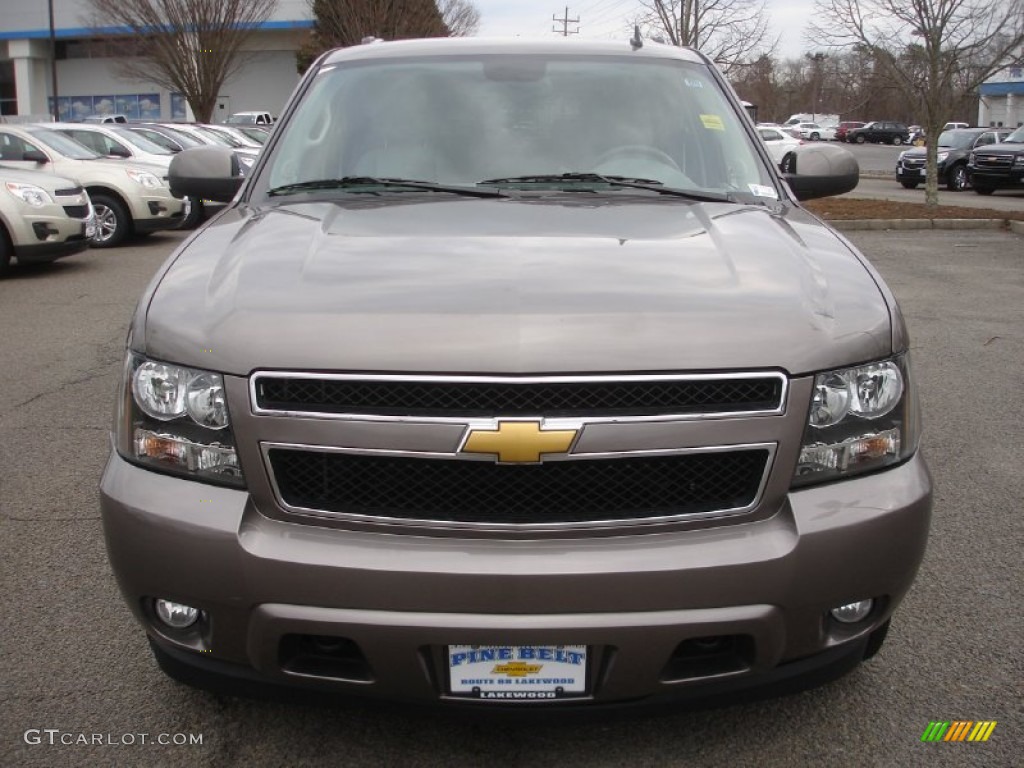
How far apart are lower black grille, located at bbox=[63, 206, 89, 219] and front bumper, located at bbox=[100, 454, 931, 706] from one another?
10.1 meters

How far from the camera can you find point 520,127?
345cm

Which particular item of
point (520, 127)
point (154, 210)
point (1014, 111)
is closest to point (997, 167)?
point (154, 210)

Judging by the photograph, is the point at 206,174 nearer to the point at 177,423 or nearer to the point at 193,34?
the point at 177,423

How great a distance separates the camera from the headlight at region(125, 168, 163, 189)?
13.9 metres

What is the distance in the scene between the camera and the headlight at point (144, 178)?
13917 millimetres

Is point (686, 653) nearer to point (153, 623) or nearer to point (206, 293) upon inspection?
point (153, 623)

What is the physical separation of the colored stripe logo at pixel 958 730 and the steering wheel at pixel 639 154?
1.92 m

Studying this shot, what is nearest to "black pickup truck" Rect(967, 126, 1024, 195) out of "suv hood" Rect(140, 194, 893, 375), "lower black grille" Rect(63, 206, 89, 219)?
"lower black grille" Rect(63, 206, 89, 219)

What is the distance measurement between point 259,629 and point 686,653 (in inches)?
36.4

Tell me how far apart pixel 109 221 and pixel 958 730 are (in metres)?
13.8

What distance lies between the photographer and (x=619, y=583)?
2031mm

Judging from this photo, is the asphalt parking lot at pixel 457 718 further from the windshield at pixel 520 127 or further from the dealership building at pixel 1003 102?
the dealership building at pixel 1003 102

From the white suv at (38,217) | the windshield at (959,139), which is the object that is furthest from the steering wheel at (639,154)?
the windshield at (959,139)

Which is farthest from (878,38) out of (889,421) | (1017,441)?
(889,421)
